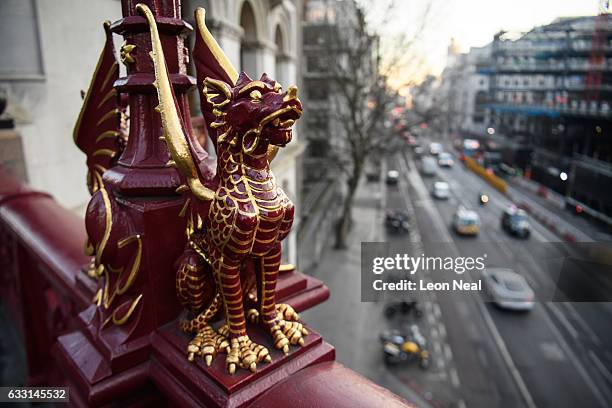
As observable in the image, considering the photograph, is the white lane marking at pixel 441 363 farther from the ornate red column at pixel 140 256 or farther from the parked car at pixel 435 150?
the parked car at pixel 435 150

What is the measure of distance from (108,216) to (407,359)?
977cm

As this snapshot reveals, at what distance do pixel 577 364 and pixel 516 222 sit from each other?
318 inches

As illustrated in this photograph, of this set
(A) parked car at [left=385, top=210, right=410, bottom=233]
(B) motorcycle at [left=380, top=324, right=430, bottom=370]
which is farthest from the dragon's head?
(A) parked car at [left=385, top=210, right=410, bottom=233]

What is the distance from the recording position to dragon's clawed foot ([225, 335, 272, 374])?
97cm

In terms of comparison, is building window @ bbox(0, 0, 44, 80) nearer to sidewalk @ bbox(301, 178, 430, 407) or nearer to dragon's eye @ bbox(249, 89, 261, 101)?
dragon's eye @ bbox(249, 89, 261, 101)

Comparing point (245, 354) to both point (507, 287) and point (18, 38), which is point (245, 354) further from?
point (507, 287)

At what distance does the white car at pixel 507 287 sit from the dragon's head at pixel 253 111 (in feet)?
40.0

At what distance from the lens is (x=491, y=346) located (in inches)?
418

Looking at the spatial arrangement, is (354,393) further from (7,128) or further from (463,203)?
(463,203)

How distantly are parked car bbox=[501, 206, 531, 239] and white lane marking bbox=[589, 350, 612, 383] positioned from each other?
665 cm

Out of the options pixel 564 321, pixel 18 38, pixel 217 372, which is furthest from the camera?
pixel 564 321

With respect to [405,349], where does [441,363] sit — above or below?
below

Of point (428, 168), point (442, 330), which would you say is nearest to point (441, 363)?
point (442, 330)

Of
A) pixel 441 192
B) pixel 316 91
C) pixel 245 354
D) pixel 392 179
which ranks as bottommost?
pixel 441 192
